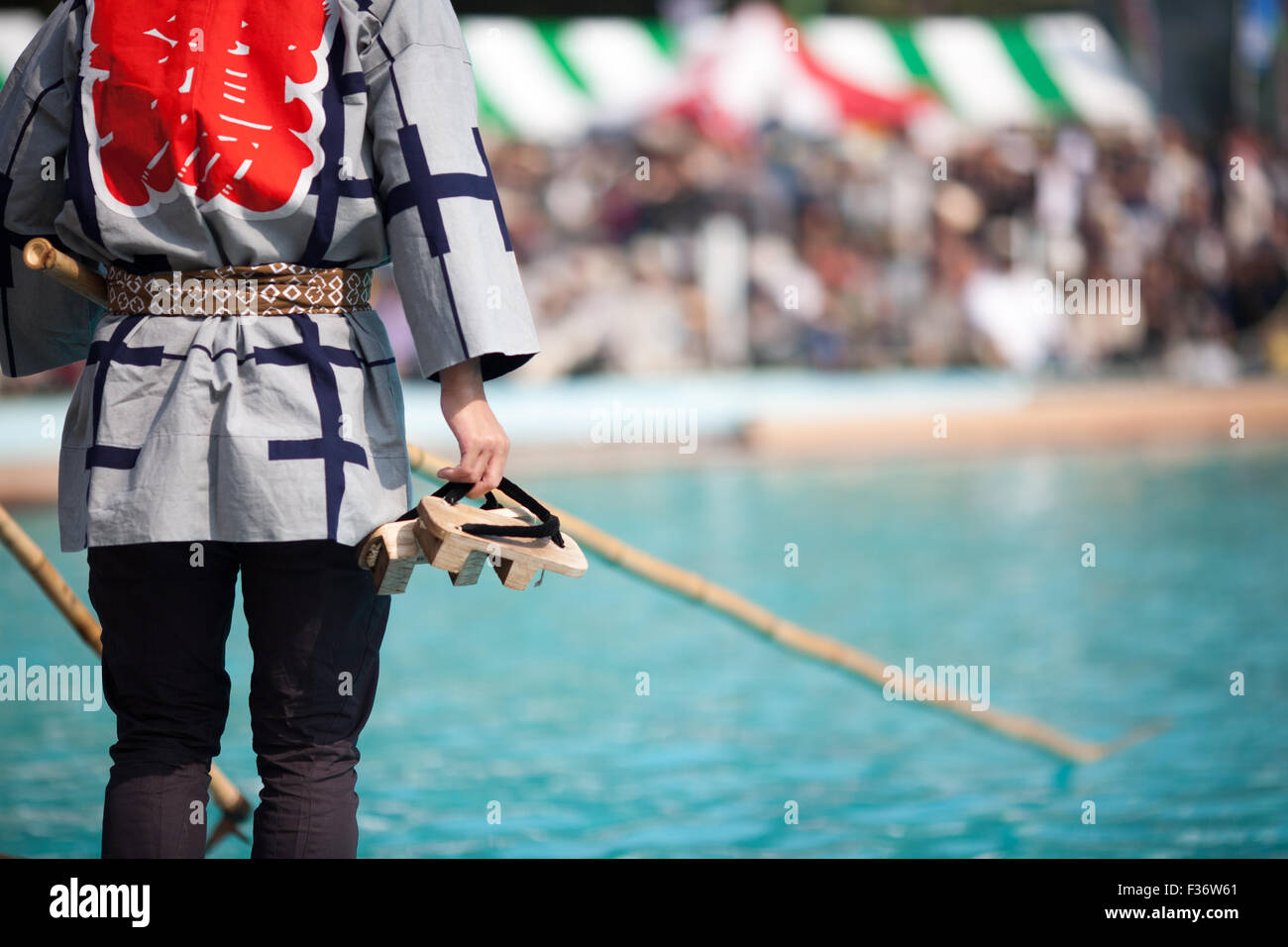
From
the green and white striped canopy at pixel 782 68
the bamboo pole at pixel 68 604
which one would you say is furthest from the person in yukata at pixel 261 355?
the green and white striped canopy at pixel 782 68

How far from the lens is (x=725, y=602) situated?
226 centimetres

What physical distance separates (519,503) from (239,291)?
37 cm

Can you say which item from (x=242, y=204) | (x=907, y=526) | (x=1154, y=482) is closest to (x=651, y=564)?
(x=242, y=204)

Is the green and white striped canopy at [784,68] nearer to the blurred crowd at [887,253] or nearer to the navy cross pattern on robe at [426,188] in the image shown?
the blurred crowd at [887,253]

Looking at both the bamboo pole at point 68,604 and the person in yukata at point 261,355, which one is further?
the bamboo pole at point 68,604

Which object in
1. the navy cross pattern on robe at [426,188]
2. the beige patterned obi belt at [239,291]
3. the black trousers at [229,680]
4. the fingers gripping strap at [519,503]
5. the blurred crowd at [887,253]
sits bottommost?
the black trousers at [229,680]

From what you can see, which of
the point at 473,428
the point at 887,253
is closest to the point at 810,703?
the point at 473,428

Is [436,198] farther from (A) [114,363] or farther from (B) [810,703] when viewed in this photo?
(B) [810,703]

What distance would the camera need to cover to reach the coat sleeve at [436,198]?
4.78 feet

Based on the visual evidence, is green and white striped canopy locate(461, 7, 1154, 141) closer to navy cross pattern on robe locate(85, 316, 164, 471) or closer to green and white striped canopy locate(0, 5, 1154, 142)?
green and white striped canopy locate(0, 5, 1154, 142)

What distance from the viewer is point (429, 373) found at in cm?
151

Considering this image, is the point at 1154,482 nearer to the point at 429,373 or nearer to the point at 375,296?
the point at 375,296

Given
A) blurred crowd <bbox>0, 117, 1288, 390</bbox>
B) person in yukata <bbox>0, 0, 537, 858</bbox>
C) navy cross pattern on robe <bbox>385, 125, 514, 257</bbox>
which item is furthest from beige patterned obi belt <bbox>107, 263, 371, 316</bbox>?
blurred crowd <bbox>0, 117, 1288, 390</bbox>

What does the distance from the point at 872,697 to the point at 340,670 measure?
251cm
